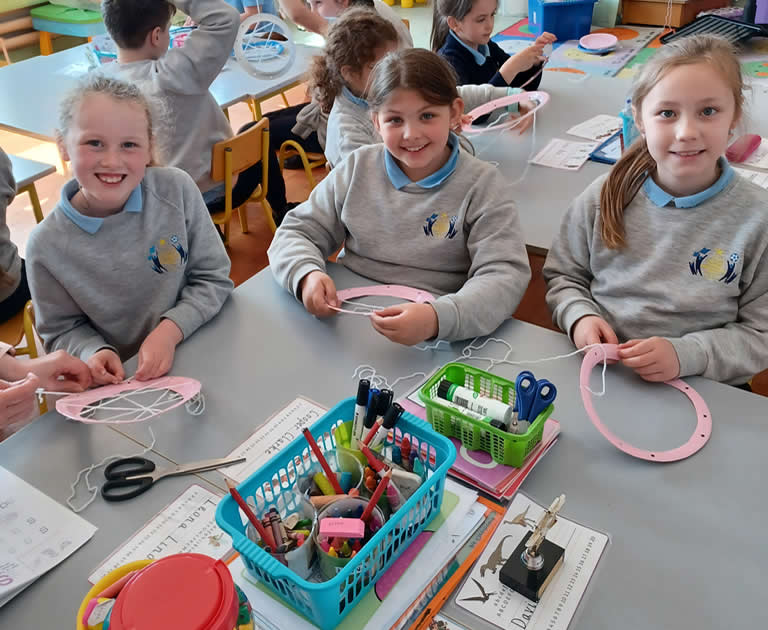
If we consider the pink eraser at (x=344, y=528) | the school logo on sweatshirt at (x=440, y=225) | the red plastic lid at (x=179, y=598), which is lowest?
the school logo on sweatshirt at (x=440, y=225)

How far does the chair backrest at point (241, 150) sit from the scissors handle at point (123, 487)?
62.0 inches

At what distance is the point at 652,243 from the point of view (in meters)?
1.24

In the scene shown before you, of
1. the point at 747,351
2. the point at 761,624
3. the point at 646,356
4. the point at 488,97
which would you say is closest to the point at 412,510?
the point at 761,624

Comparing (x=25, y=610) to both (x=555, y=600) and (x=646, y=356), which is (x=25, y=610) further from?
(x=646, y=356)

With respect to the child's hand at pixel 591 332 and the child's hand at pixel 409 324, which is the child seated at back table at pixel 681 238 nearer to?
the child's hand at pixel 591 332

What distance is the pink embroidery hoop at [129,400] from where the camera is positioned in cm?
103

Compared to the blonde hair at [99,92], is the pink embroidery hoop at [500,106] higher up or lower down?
lower down

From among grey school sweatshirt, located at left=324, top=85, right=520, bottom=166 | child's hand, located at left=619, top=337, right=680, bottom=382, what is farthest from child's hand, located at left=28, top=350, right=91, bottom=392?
grey school sweatshirt, located at left=324, top=85, right=520, bottom=166

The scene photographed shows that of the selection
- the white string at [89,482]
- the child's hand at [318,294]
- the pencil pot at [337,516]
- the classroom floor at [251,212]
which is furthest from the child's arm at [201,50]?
the pencil pot at [337,516]

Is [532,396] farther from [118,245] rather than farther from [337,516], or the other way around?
[118,245]

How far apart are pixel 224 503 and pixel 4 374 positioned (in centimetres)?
70

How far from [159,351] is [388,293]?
0.47m

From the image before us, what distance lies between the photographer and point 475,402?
94cm

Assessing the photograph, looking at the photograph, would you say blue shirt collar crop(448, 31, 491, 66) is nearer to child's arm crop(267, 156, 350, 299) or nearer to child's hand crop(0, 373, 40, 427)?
child's arm crop(267, 156, 350, 299)
